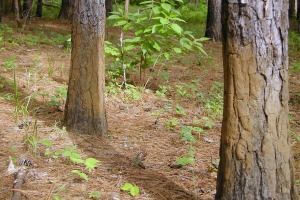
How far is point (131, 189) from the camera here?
301cm

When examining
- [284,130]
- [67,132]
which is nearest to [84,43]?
[67,132]

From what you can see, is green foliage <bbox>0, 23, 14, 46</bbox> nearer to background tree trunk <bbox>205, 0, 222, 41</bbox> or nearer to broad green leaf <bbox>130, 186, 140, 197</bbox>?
background tree trunk <bbox>205, 0, 222, 41</bbox>

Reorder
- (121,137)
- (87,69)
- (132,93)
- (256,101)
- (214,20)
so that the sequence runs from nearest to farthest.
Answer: (256,101)
(87,69)
(121,137)
(132,93)
(214,20)

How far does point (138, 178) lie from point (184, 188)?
41cm

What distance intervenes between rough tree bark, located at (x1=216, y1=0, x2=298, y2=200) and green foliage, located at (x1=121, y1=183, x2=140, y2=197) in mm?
819

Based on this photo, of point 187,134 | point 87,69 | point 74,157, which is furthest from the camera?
point 187,134

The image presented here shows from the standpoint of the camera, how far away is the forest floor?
3.14 m

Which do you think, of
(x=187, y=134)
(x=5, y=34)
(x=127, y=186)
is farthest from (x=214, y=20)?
(x=127, y=186)

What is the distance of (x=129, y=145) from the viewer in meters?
4.18

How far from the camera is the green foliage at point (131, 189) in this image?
2.98m

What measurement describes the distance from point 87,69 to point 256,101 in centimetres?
225

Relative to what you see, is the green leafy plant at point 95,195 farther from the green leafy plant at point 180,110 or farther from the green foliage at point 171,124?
the green leafy plant at point 180,110

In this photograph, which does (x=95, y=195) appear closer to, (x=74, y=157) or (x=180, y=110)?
(x=74, y=157)

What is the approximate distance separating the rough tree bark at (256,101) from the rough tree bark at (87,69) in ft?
6.60
